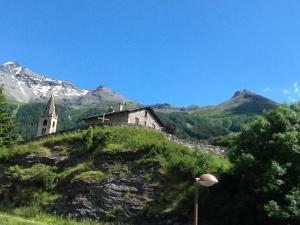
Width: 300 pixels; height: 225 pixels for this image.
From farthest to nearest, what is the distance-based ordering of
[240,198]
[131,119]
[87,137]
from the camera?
[131,119] → [87,137] → [240,198]

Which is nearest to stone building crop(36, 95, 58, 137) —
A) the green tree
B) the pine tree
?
the pine tree

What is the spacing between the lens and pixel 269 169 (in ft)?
125

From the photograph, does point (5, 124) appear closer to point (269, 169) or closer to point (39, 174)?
point (39, 174)

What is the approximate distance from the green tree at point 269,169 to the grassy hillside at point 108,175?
495 cm

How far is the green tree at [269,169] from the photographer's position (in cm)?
3669

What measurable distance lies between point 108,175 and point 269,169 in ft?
57.9

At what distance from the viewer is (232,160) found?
42688 millimetres

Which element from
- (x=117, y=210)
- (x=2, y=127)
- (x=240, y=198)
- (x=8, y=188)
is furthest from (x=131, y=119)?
(x=240, y=198)

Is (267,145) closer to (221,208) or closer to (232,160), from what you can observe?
(232,160)

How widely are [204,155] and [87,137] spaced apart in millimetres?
14845

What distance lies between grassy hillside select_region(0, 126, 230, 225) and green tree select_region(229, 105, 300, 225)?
4.95m

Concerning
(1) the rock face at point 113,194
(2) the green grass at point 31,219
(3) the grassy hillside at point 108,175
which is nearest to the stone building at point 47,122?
(3) the grassy hillside at point 108,175

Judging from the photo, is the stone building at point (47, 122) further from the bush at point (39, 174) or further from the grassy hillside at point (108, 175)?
the bush at point (39, 174)

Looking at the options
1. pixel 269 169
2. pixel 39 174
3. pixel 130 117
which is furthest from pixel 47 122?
pixel 269 169
